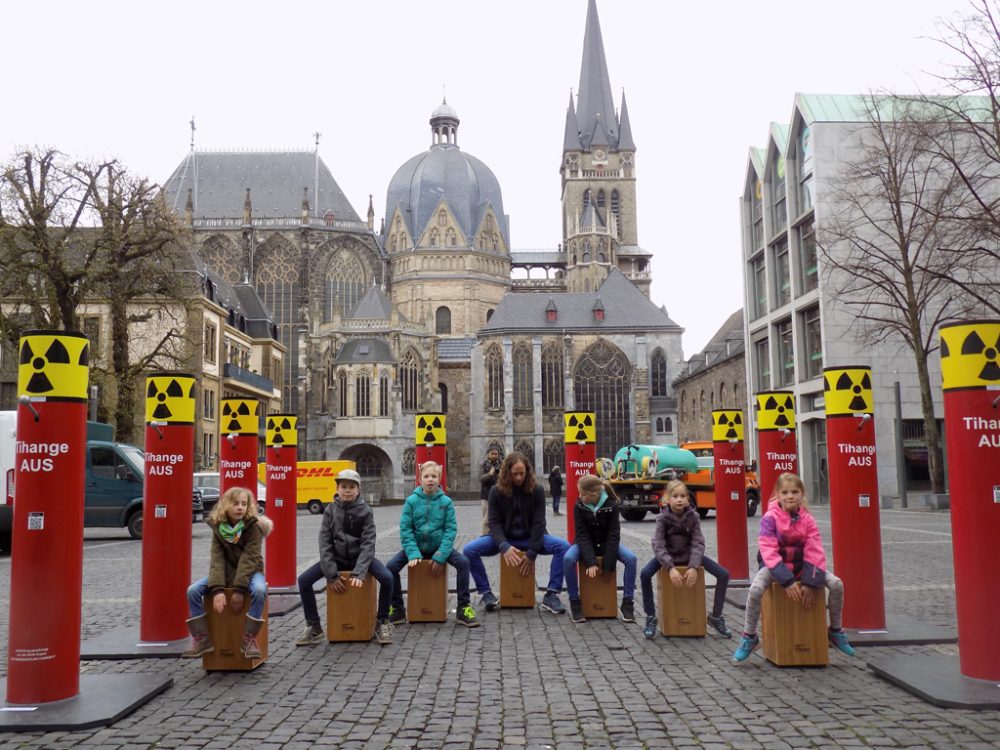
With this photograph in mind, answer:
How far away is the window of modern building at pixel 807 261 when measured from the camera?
33312 mm

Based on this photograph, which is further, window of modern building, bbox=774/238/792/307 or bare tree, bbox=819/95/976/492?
window of modern building, bbox=774/238/792/307

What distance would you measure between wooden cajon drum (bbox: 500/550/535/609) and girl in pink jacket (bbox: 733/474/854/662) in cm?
285

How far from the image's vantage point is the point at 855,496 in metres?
8.04

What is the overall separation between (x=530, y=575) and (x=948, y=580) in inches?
214

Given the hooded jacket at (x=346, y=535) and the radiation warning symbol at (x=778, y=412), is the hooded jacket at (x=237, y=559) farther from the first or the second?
the radiation warning symbol at (x=778, y=412)

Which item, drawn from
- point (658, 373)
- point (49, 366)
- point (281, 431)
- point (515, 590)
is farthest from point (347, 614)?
point (658, 373)

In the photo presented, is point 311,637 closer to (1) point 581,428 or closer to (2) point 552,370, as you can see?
(1) point 581,428

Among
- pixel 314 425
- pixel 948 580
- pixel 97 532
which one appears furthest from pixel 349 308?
pixel 948 580

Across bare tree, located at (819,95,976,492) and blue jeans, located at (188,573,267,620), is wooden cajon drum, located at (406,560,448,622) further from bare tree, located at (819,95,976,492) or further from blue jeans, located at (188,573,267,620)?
bare tree, located at (819,95,976,492)

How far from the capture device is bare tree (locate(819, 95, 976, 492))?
69.8 ft

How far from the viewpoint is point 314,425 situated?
62.3 meters

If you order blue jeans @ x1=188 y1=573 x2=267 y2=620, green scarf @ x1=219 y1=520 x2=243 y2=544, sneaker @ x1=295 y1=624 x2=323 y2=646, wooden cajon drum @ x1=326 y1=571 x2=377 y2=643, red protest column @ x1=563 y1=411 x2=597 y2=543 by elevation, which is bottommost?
sneaker @ x1=295 y1=624 x2=323 y2=646

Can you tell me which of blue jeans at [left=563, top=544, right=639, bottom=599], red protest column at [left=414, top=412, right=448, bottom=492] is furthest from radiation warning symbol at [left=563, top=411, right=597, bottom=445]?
blue jeans at [left=563, top=544, right=639, bottom=599]

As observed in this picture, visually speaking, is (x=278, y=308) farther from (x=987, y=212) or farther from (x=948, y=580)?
(x=948, y=580)
